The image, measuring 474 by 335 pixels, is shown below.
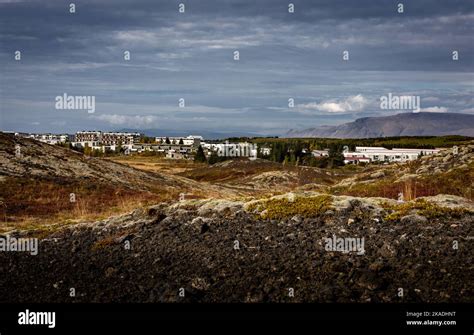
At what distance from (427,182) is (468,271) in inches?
769

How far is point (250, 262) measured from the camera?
15359mm

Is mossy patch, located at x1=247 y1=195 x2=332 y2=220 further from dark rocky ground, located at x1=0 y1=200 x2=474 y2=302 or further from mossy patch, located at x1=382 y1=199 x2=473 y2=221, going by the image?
mossy patch, located at x1=382 y1=199 x2=473 y2=221

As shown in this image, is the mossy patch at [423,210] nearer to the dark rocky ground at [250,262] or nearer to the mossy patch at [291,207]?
the dark rocky ground at [250,262]

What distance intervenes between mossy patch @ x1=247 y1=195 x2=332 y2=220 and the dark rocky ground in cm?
43

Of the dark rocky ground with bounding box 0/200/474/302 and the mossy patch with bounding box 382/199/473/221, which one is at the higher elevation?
the mossy patch with bounding box 382/199/473/221

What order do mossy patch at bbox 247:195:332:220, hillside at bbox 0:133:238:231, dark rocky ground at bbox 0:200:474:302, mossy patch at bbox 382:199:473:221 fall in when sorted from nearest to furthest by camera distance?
1. dark rocky ground at bbox 0:200:474:302
2. mossy patch at bbox 382:199:473:221
3. mossy patch at bbox 247:195:332:220
4. hillside at bbox 0:133:238:231

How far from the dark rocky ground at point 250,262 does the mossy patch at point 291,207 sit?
16.9 inches

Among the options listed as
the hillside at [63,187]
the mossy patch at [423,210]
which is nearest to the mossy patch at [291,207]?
the mossy patch at [423,210]

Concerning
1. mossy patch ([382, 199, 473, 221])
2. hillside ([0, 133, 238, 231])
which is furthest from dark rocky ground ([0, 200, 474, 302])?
hillside ([0, 133, 238, 231])

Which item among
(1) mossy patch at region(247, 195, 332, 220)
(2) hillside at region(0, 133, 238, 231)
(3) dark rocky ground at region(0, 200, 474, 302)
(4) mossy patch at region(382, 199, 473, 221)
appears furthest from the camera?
(2) hillside at region(0, 133, 238, 231)

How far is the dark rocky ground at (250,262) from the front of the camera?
513 inches

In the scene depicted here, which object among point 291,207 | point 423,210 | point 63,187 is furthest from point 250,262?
point 63,187

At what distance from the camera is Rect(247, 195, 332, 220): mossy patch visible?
66.9 ft

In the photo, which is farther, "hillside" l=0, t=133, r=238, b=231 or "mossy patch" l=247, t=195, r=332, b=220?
"hillside" l=0, t=133, r=238, b=231
